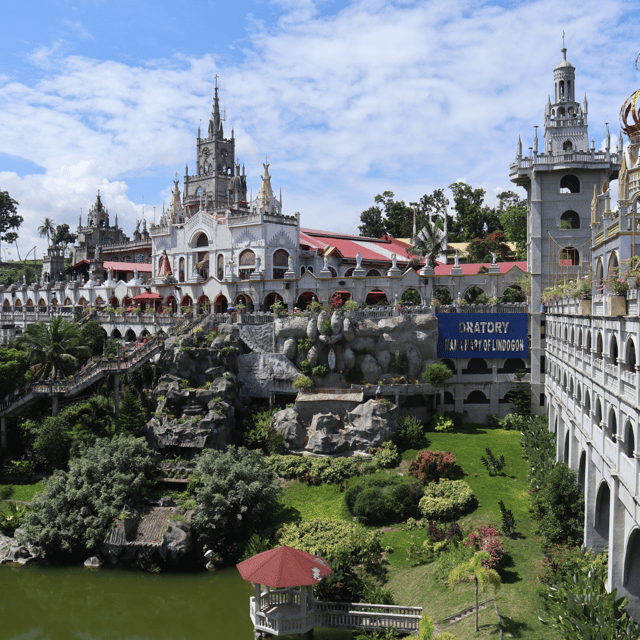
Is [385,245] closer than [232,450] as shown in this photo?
No

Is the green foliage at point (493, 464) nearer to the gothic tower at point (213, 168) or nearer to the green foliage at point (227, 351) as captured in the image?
the green foliage at point (227, 351)

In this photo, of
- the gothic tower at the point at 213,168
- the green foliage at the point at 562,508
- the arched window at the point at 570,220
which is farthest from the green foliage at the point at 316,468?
the gothic tower at the point at 213,168

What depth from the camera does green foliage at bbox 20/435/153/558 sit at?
30359mm

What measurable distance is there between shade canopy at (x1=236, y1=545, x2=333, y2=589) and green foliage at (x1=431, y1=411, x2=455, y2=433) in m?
20.9

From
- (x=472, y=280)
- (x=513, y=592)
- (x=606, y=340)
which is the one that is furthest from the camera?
(x=472, y=280)

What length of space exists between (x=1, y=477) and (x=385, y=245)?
47805 mm

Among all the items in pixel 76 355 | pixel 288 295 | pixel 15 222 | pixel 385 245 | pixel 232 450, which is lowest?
pixel 232 450

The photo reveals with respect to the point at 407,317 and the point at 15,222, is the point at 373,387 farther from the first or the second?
the point at 15,222

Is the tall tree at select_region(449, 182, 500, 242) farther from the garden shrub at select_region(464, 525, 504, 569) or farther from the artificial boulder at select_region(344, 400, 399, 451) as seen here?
the garden shrub at select_region(464, 525, 504, 569)

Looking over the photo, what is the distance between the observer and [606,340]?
2111 centimetres

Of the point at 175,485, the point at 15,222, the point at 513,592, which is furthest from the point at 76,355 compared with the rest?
the point at 15,222

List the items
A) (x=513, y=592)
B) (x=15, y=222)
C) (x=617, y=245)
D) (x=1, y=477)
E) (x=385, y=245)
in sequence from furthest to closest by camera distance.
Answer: (x=15, y=222)
(x=385, y=245)
(x=1, y=477)
(x=617, y=245)
(x=513, y=592)

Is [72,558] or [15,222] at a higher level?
[15,222]

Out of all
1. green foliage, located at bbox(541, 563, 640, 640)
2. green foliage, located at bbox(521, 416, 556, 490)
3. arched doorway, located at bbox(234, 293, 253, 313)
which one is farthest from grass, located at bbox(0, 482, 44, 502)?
green foliage, located at bbox(541, 563, 640, 640)
